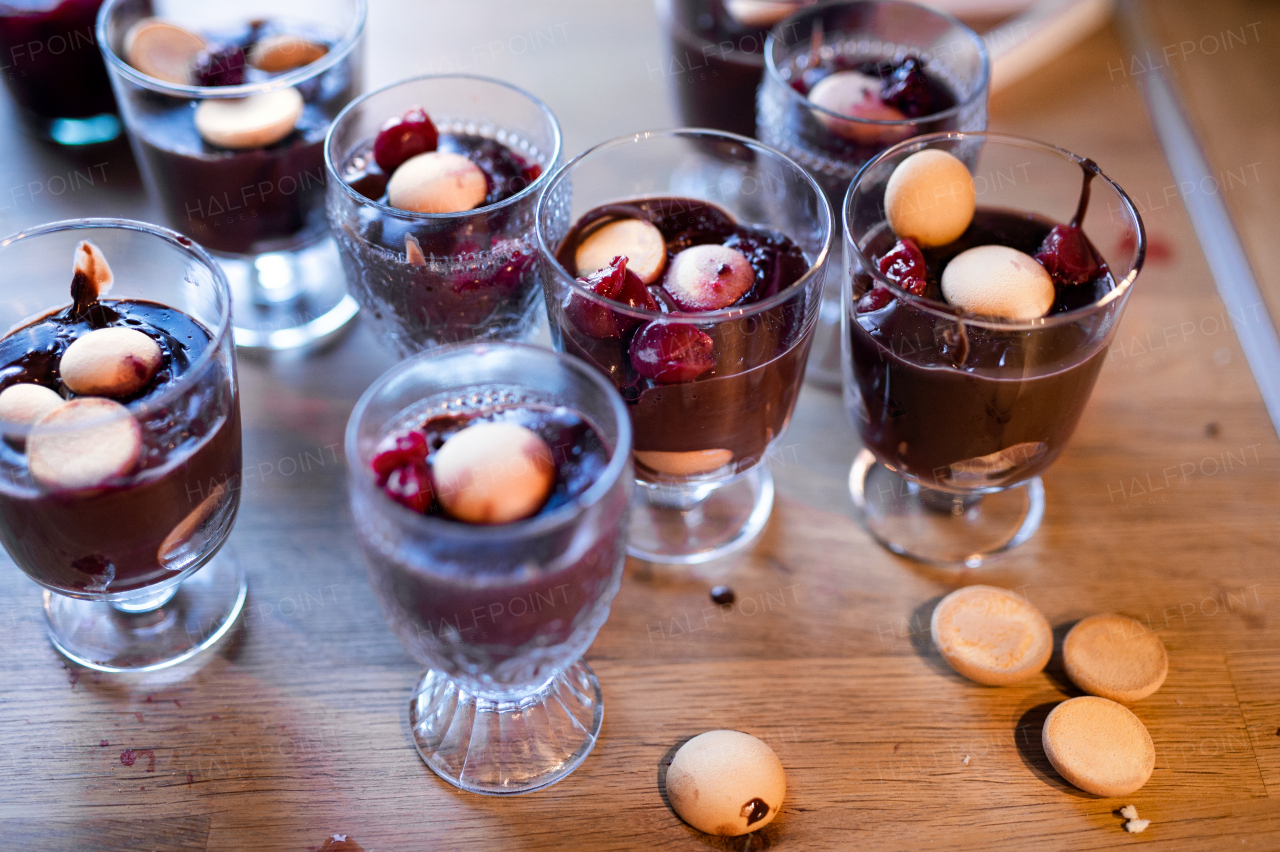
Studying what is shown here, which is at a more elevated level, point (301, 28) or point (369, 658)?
point (301, 28)

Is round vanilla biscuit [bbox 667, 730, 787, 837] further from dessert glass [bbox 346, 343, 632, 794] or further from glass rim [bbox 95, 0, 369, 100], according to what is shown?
glass rim [bbox 95, 0, 369, 100]

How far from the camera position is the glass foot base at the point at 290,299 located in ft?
4.67

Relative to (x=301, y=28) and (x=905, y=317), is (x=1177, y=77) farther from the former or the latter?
(x=301, y=28)

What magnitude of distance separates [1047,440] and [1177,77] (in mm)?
994

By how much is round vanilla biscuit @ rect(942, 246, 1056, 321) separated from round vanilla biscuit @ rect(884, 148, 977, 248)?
5cm

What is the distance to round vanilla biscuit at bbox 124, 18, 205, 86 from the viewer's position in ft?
4.47

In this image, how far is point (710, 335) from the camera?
3.21 ft

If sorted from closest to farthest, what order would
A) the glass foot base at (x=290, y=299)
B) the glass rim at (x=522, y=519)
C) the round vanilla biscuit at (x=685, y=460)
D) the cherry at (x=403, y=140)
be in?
the glass rim at (x=522, y=519) → the round vanilla biscuit at (x=685, y=460) → the cherry at (x=403, y=140) → the glass foot base at (x=290, y=299)

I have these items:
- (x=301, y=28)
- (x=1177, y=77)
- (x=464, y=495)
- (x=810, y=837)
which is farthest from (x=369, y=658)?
(x=1177, y=77)

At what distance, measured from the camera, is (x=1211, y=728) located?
3.53 ft

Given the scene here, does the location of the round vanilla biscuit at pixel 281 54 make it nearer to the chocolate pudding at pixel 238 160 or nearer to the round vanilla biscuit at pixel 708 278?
the chocolate pudding at pixel 238 160

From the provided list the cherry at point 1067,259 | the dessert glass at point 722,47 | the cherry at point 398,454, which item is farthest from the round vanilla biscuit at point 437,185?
the cherry at point 1067,259

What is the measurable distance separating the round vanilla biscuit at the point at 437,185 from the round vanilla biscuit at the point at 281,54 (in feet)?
1.08

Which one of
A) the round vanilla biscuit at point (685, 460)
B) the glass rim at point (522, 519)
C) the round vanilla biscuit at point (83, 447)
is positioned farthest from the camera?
the round vanilla biscuit at point (685, 460)
